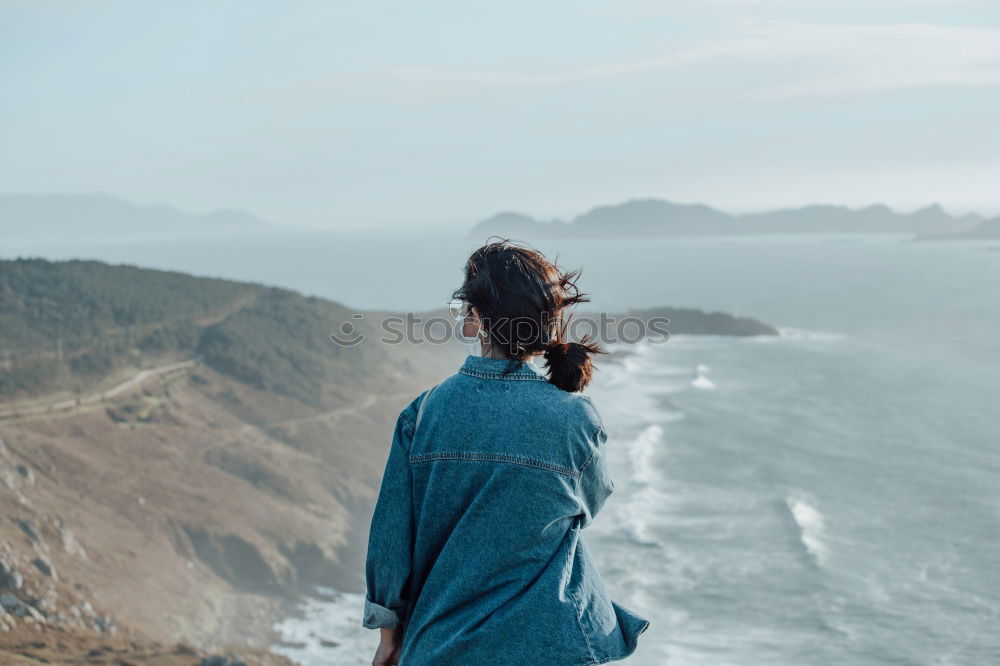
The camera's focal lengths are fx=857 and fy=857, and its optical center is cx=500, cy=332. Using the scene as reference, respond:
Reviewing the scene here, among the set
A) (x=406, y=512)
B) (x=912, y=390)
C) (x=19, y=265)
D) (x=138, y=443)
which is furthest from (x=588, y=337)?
(x=912, y=390)

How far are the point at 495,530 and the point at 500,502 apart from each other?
7 cm

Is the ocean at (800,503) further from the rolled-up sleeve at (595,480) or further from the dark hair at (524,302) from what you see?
the dark hair at (524,302)

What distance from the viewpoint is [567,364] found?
7.07ft

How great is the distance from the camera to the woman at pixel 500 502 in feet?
6.56

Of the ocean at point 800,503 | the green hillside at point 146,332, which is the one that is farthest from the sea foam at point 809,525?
the green hillside at point 146,332

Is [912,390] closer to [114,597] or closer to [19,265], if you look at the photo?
[114,597]

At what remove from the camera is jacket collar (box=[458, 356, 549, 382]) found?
2.10m

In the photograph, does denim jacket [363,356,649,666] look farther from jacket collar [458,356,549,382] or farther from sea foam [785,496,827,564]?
sea foam [785,496,827,564]

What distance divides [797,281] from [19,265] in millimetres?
101473

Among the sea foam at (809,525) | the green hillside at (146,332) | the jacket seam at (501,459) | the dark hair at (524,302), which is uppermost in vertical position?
the dark hair at (524,302)

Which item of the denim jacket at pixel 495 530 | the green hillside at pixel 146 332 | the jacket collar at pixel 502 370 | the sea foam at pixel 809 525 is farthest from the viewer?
the green hillside at pixel 146 332

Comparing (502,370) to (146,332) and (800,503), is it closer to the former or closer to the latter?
(800,503)

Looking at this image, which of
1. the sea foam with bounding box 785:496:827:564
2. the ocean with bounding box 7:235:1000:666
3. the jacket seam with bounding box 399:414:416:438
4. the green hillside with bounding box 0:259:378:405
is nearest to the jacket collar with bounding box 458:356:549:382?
the jacket seam with bounding box 399:414:416:438

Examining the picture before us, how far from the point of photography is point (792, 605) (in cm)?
2236
